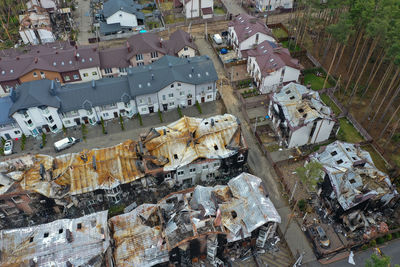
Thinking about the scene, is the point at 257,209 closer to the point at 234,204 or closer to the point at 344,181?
the point at 234,204

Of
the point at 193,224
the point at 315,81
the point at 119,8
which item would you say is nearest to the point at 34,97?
the point at 193,224

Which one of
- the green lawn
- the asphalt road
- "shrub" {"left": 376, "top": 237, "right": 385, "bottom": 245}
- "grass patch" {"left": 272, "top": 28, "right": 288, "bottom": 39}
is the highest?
"grass patch" {"left": 272, "top": 28, "right": 288, "bottom": 39}

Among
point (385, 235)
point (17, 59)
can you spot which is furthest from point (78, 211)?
point (385, 235)

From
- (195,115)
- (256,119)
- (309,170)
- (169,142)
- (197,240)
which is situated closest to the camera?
(197,240)

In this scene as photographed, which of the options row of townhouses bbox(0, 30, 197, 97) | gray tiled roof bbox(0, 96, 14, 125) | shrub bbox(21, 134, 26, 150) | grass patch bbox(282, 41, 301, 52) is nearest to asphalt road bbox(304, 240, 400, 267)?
grass patch bbox(282, 41, 301, 52)

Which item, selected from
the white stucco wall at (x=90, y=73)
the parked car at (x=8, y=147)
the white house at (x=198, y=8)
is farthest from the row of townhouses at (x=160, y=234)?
the white house at (x=198, y=8)

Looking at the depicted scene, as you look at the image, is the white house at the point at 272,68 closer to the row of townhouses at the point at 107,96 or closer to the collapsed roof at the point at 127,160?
the row of townhouses at the point at 107,96

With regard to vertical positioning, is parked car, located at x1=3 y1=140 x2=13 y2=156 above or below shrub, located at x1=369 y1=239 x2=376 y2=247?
above

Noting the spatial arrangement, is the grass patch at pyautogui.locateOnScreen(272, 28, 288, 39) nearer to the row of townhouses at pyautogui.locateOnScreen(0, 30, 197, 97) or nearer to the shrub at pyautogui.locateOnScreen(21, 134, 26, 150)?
the row of townhouses at pyautogui.locateOnScreen(0, 30, 197, 97)
